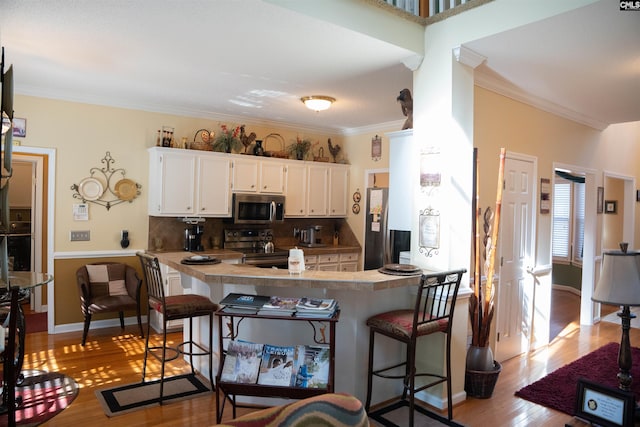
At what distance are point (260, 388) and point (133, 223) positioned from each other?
11.0 ft

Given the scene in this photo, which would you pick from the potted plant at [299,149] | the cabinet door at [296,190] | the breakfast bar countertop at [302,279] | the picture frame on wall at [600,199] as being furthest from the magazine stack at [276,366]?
the picture frame on wall at [600,199]

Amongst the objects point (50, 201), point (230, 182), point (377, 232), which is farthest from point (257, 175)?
point (50, 201)

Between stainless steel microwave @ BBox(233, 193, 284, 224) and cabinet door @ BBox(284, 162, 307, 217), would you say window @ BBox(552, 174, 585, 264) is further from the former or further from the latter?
stainless steel microwave @ BBox(233, 193, 284, 224)

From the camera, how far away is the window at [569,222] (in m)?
7.81

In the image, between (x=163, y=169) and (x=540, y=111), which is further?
(x=163, y=169)

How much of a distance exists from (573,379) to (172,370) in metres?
3.53

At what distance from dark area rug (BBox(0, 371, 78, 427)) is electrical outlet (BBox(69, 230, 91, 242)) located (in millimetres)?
1594

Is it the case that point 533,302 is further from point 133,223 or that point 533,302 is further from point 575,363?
point 133,223

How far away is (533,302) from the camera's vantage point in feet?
14.9

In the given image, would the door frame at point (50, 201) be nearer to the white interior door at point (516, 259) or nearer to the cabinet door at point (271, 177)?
the cabinet door at point (271, 177)

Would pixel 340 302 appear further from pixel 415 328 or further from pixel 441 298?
pixel 441 298

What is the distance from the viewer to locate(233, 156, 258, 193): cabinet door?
554cm

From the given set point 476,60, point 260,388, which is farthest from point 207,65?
point 260,388

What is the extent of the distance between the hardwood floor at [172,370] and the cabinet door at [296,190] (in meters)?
2.23
